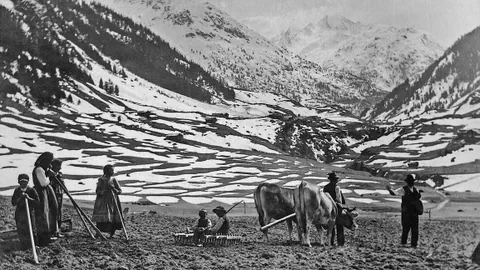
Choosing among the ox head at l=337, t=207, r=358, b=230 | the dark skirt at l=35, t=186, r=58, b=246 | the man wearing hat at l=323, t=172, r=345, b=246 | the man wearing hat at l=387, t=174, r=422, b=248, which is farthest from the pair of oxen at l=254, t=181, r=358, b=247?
the dark skirt at l=35, t=186, r=58, b=246

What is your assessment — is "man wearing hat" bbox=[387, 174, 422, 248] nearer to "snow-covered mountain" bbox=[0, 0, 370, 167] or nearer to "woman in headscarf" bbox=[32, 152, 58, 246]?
"woman in headscarf" bbox=[32, 152, 58, 246]

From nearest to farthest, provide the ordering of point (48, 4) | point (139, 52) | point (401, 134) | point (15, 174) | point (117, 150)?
point (15, 174)
point (117, 150)
point (401, 134)
point (48, 4)
point (139, 52)

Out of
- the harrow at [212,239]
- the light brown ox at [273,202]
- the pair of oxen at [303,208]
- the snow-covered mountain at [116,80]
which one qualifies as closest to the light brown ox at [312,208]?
the pair of oxen at [303,208]

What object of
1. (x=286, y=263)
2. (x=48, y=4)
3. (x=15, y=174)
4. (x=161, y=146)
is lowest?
(x=286, y=263)

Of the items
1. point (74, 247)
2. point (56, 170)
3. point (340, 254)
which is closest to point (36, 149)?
point (56, 170)

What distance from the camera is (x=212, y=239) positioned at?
10055 millimetres

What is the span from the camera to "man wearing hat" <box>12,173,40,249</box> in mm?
8766

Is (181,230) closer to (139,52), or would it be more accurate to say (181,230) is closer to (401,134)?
(401,134)

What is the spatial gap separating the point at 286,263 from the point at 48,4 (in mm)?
100409

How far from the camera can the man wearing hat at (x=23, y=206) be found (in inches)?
345

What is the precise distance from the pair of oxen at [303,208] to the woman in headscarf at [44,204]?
3.97 meters

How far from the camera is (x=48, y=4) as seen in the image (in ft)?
324

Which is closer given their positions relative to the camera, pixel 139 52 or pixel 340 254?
pixel 340 254

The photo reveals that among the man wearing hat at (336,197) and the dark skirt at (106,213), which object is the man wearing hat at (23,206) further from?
the man wearing hat at (336,197)
